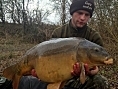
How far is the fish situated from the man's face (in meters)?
0.71

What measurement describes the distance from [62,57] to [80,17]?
860 mm

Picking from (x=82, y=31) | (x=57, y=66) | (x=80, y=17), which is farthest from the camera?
(x=82, y=31)

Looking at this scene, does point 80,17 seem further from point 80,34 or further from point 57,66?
point 57,66

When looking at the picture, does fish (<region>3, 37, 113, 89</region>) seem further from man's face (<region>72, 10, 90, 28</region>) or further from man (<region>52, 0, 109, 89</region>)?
man's face (<region>72, 10, 90, 28</region>)

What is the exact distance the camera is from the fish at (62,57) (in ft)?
5.84

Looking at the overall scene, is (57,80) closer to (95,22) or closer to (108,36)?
(108,36)

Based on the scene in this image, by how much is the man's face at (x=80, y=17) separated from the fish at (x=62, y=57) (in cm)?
71

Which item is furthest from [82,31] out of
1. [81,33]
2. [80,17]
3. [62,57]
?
[62,57]

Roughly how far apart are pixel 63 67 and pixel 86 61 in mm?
173

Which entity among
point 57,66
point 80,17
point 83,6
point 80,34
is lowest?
point 57,66

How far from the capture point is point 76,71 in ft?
6.12

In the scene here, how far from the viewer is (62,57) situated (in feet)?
6.02

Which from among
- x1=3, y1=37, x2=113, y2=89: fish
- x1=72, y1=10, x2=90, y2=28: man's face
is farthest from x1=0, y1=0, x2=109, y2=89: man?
x1=3, y1=37, x2=113, y2=89: fish

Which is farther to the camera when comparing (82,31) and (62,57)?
(82,31)
